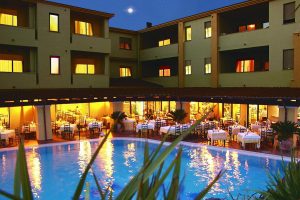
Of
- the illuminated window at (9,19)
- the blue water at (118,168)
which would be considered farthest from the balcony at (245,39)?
the illuminated window at (9,19)

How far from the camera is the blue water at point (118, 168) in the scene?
14581 millimetres

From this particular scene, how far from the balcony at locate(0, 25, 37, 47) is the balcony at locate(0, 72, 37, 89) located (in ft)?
7.87

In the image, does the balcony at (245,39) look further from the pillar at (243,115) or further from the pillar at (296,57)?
the pillar at (243,115)

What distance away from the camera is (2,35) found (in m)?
23.4

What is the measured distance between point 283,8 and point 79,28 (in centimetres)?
1791

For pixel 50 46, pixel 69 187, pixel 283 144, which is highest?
pixel 50 46

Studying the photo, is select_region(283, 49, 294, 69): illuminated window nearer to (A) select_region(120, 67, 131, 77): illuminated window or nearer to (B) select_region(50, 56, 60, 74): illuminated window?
(A) select_region(120, 67, 131, 77): illuminated window

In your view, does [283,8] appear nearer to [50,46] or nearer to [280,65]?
[280,65]

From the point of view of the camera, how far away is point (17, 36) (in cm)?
2431

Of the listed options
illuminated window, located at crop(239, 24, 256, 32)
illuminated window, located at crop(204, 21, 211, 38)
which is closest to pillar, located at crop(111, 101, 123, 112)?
illuminated window, located at crop(204, 21, 211, 38)

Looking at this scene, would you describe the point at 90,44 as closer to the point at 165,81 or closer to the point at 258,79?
the point at 165,81

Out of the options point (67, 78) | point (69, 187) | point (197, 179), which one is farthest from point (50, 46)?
Result: point (197, 179)

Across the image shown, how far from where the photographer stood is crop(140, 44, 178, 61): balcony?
33.0 metres

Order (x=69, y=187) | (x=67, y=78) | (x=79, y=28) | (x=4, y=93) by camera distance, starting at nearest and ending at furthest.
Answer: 1. (x=69, y=187)
2. (x=4, y=93)
3. (x=67, y=78)
4. (x=79, y=28)
